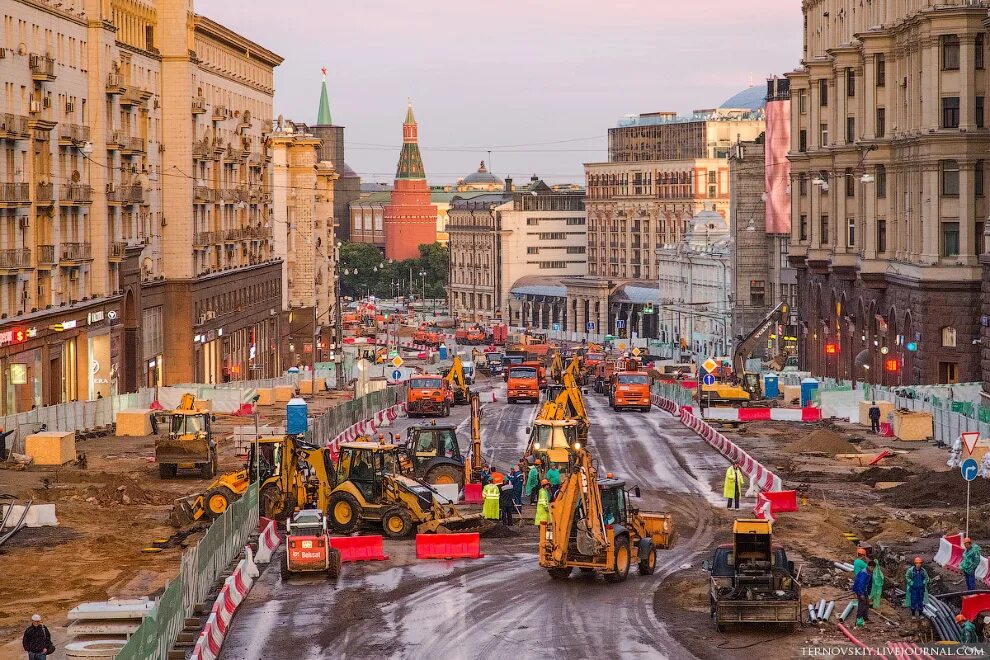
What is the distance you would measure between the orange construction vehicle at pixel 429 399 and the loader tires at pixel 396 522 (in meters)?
42.3

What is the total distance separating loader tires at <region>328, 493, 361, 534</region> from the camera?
4441cm

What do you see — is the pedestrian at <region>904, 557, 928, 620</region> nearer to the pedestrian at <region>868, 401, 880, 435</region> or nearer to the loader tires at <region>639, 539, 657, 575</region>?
the loader tires at <region>639, 539, 657, 575</region>

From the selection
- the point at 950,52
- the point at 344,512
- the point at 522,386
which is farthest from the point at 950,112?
the point at 344,512

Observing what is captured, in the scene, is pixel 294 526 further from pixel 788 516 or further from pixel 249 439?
pixel 249 439

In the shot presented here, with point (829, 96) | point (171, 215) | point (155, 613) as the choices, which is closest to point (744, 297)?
point (829, 96)

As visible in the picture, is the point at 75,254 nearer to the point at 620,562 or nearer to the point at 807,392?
the point at 807,392

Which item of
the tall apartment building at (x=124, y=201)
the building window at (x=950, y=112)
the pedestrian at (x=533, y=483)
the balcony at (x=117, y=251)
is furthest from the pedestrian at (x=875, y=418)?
the balcony at (x=117, y=251)

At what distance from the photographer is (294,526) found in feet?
129

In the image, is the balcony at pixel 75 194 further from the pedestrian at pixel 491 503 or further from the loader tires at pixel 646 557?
the loader tires at pixel 646 557

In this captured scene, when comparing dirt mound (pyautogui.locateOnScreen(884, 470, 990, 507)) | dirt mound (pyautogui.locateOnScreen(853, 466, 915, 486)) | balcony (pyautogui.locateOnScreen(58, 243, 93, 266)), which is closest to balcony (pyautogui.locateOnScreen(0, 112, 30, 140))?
balcony (pyautogui.locateOnScreen(58, 243, 93, 266))

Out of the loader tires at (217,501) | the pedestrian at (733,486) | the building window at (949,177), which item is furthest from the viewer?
the building window at (949,177)

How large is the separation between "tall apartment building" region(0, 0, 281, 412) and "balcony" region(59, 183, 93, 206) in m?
0.08

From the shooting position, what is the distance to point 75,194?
3354 inches

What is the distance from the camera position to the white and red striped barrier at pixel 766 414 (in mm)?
83875
